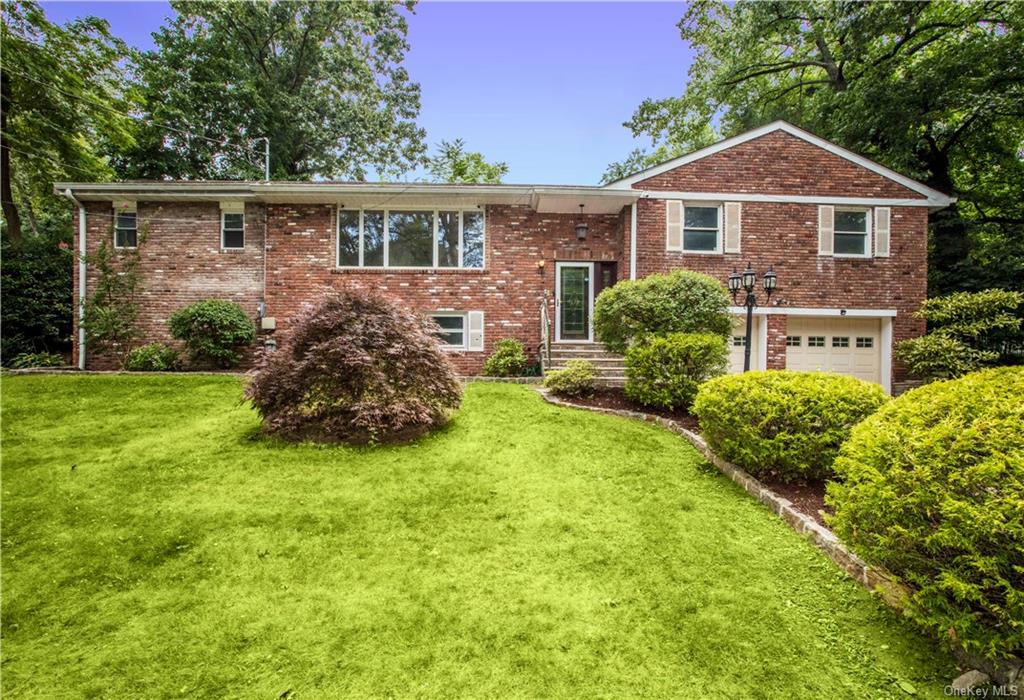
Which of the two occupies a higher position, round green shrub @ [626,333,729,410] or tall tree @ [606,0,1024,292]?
tall tree @ [606,0,1024,292]

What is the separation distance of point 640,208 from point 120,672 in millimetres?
11093

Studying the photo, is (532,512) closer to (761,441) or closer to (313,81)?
(761,441)

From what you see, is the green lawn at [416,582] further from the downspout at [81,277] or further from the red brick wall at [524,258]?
the downspout at [81,277]

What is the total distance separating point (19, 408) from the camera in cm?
631

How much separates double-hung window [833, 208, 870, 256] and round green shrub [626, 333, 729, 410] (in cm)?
696

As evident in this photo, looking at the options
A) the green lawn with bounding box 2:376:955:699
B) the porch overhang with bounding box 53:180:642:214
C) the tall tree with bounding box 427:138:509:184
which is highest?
the tall tree with bounding box 427:138:509:184

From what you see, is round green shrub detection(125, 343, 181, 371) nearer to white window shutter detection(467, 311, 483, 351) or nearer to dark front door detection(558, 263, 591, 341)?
white window shutter detection(467, 311, 483, 351)

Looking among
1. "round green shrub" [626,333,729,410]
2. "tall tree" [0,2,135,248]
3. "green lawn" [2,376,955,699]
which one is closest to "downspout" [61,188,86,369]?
"tall tree" [0,2,135,248]

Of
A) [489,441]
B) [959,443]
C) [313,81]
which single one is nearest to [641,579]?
[959,443]

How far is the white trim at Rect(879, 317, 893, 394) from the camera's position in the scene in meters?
10.6

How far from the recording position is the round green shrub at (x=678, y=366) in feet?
21.3

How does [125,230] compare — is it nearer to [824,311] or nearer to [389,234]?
[389,234]

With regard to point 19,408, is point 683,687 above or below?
below

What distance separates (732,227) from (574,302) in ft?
14.3
